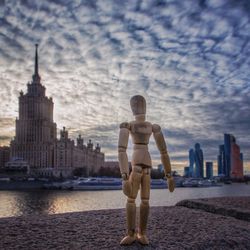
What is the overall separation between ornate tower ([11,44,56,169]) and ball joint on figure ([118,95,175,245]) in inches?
5054

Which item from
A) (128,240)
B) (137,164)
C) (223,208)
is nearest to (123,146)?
(137,164)

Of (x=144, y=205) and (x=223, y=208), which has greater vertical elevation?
(x=144, y=205)

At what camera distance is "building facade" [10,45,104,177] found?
126 metres

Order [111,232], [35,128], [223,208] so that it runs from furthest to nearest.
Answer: [35,128], [223,208], [111,232]

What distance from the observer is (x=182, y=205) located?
1106 cm

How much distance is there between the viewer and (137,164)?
5871 millimetres

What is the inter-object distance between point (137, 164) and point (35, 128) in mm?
137932

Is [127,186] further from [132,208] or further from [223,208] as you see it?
[223,208]

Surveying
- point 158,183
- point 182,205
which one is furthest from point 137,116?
point 158,183

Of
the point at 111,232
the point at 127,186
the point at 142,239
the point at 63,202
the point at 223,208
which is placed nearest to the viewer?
the point at 127,186

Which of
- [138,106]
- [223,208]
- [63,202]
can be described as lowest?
[63,202]

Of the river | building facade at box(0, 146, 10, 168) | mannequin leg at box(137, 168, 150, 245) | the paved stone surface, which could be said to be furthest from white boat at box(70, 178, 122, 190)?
building facade at box(0, 146, 10, 168)

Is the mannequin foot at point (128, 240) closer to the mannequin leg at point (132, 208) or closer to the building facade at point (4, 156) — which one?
the mannequin leg at point (132, 208)

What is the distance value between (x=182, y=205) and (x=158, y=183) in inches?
2551
